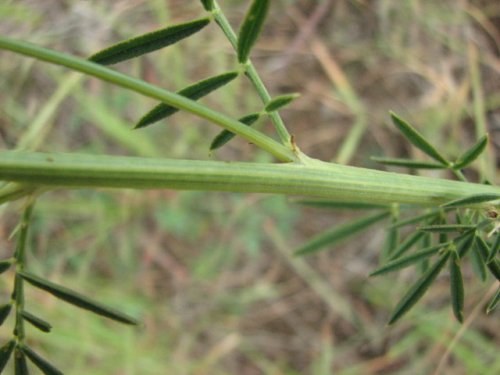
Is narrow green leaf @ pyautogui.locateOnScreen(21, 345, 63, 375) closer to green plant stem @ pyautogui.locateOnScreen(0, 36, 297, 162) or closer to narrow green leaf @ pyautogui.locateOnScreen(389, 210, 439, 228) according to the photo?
green plant stem @ pyautogui.locateOnScreen(0, 36, 297, 162)

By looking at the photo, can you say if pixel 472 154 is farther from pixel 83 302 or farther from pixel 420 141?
pixel 83 302

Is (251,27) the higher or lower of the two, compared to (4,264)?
higher

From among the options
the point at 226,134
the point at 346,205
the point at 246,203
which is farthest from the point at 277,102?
the point at 246,203

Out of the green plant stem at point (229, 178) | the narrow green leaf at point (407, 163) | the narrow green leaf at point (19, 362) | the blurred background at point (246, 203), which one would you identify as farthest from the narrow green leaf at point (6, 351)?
the blurred background at point (246, 203)

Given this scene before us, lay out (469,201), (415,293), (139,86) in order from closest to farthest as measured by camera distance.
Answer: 1. (139,86)
2. (469,201)
3. (415,293)

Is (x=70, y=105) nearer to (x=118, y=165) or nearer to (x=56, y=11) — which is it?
(x=56, y=11)
